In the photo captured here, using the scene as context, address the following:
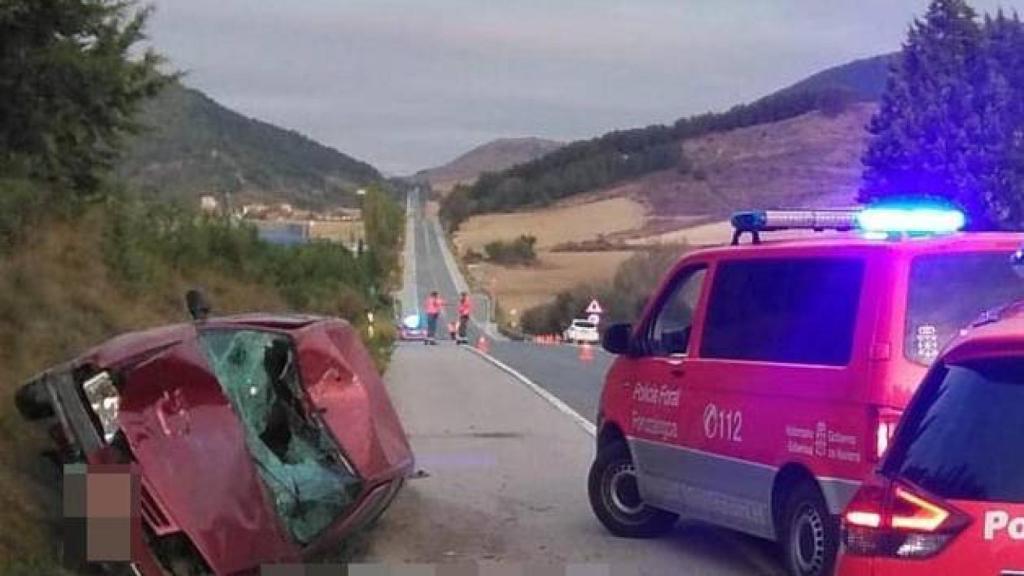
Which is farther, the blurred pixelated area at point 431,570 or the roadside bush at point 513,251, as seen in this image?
the roadside bush at point 513,251

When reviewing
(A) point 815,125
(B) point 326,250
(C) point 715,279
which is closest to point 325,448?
(C) point 715,279

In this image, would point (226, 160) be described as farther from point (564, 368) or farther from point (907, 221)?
point (907, 221)

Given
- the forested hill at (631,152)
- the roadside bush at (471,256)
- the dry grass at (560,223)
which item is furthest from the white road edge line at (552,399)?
the roadside bush at (471,256)

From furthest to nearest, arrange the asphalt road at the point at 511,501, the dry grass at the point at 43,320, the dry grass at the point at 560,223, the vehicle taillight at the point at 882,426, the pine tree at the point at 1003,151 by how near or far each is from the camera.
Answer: the dry grass at the point at 560,223 → the pine tree at the point at 1003,151 → the asphalt road at the point at 511,501 → the dry grass at the point at 43,320 → the vehicle taillight at the point at 882,426

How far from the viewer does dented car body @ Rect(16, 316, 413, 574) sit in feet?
25.8

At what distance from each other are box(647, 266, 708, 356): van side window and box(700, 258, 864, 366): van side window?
1.59 ft

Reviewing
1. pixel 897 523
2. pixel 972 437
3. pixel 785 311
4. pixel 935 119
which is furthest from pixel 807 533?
pixel 935 119

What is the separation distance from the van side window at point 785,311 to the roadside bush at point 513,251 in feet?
413

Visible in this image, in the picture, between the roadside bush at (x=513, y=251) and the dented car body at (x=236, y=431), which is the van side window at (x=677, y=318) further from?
the roadside bush at (x=513, y=251)

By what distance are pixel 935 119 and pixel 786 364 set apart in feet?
140

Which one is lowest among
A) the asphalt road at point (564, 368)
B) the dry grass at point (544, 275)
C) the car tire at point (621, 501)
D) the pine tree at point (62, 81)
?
the dry grass at point (544, 275)

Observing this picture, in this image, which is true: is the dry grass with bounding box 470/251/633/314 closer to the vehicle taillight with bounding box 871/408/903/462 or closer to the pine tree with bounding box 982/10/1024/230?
the pine tree with bounding box 982/10/1024/230

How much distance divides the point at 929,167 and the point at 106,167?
36.7 metres

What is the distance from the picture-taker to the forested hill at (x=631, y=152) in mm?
120000
